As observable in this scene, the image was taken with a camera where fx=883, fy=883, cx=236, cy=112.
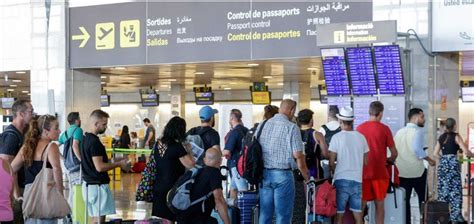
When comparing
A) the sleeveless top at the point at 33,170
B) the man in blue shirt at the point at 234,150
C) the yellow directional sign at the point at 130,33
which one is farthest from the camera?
the yellow directional sign at the point at 130,33

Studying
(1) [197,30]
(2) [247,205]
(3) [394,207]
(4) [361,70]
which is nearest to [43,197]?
(2) [247,205]

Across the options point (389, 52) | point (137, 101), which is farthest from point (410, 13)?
point (137, 101)

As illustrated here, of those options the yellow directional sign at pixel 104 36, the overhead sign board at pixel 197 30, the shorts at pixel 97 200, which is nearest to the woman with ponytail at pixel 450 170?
the overhead sign board at pixel 197 30

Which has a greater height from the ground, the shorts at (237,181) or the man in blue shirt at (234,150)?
the man in blue shirt at (234,150)

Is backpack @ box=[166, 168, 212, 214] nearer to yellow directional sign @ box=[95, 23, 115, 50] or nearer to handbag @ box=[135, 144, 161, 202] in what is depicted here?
handbag @ box=[135, 144, 161, 202]

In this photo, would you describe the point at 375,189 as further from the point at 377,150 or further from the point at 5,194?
the point at 5,194

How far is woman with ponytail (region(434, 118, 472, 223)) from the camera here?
41.7ft

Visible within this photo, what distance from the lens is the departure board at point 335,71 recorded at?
526 inches

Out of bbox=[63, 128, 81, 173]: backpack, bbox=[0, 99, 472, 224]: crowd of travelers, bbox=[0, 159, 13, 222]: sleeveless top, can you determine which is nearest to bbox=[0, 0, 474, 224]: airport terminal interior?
bbox=[0, 99, 472, 224]: crowd of travelers

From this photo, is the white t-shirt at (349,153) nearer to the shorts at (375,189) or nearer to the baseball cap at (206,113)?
the shorts at (375,189)

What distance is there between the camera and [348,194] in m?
10.2

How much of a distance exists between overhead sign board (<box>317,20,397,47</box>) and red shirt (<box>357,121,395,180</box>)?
8.08 ft

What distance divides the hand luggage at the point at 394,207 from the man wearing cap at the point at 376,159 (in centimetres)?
51

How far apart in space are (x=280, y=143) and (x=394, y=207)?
2.49 meters
